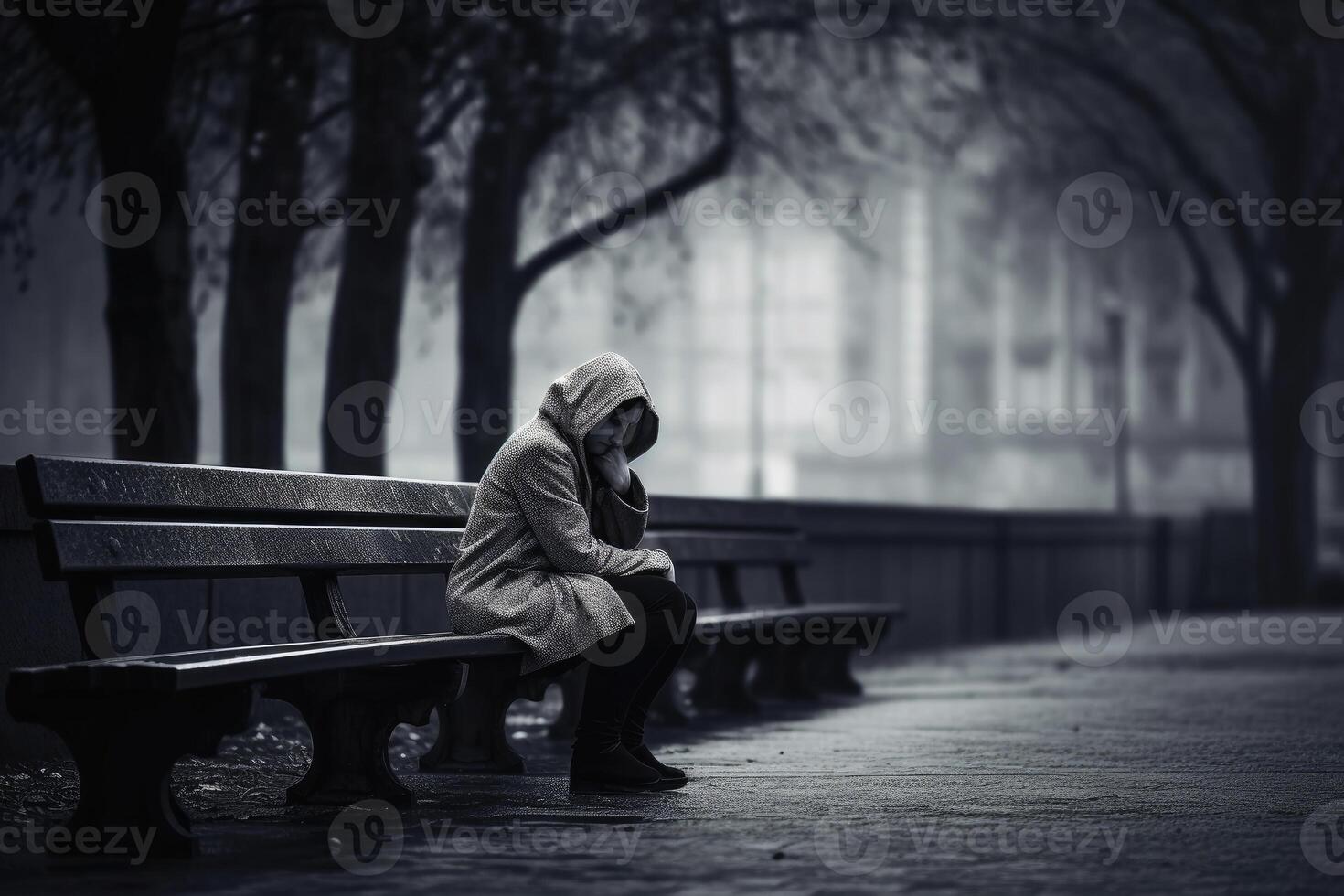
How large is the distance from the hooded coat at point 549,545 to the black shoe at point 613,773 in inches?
13.7

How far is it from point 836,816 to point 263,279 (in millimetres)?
5850

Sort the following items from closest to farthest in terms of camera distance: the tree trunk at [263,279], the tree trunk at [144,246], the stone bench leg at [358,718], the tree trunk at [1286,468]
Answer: the stone bench leg at [358,718], the tree trunk at [144,246], the tree trunk at [263,279], the tree trunk at [1286,468]

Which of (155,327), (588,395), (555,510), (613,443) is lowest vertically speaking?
(555,510)

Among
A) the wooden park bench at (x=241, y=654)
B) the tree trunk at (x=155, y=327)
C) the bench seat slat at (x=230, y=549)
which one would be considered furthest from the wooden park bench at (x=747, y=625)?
the tree trunk at (x=155, y=327)

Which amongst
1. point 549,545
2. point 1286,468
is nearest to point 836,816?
point 549,545

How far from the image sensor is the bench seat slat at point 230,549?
5.04 m

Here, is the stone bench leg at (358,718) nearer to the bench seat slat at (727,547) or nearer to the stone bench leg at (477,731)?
the stone bench leg at (477,731)

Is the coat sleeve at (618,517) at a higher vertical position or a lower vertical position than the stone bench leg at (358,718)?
higher

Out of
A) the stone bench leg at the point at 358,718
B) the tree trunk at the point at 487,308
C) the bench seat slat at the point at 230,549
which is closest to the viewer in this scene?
the bench seat slat at the point at 230,549

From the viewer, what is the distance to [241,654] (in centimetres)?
538

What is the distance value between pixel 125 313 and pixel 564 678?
8.20 feet

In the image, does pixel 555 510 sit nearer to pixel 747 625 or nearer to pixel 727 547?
pixel 747 625

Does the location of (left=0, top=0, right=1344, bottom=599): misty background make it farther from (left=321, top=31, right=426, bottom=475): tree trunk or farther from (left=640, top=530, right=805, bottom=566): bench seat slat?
(left=640, top=530, right=805, bottom=566): bench seat slat

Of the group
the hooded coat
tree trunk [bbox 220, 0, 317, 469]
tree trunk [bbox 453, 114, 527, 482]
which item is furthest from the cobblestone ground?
tree trunk [bbox 453, 114, 527, 482]
